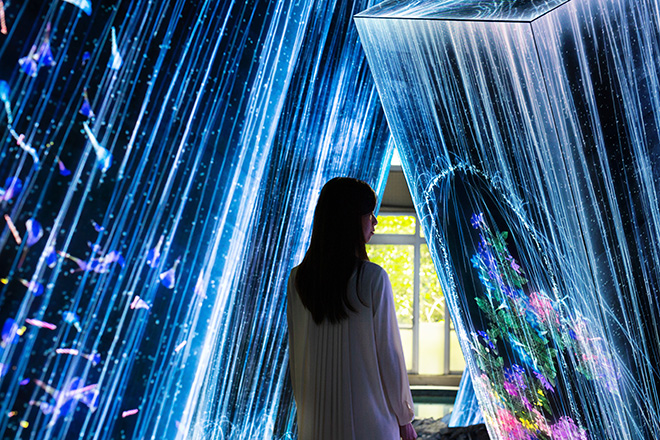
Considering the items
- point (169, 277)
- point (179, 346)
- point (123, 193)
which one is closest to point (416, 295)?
point (179, 346)

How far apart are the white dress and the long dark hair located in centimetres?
3

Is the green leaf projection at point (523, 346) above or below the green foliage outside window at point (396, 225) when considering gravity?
below

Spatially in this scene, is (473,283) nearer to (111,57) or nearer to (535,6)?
(535,6)

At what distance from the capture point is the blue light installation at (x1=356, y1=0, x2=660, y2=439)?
1.05 metres

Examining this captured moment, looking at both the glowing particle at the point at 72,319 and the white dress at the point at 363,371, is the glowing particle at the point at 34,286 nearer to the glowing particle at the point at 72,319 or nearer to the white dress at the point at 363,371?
the glowing particle at the point at 72,319

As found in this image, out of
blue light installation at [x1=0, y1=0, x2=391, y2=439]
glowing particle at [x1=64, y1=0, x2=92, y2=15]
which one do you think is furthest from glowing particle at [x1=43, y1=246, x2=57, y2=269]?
glowing particle at [x1=64, y1=0, x2=92, y2=15]

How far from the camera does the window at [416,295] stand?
766 centimetres

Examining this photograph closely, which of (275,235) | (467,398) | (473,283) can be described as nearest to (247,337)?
(275,235)

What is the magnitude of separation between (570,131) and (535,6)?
1.00 ft

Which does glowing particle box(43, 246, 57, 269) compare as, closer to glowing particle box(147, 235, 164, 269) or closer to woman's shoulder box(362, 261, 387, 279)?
glowing particle box(147, 235, 164, 269)

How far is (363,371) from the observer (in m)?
1.33

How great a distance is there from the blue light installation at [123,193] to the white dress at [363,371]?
32 cm

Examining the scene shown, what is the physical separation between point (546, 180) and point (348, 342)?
1.92 ft

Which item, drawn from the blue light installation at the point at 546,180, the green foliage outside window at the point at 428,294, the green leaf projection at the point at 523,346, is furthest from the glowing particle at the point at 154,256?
the green foliage outside window at the point at 428,294
